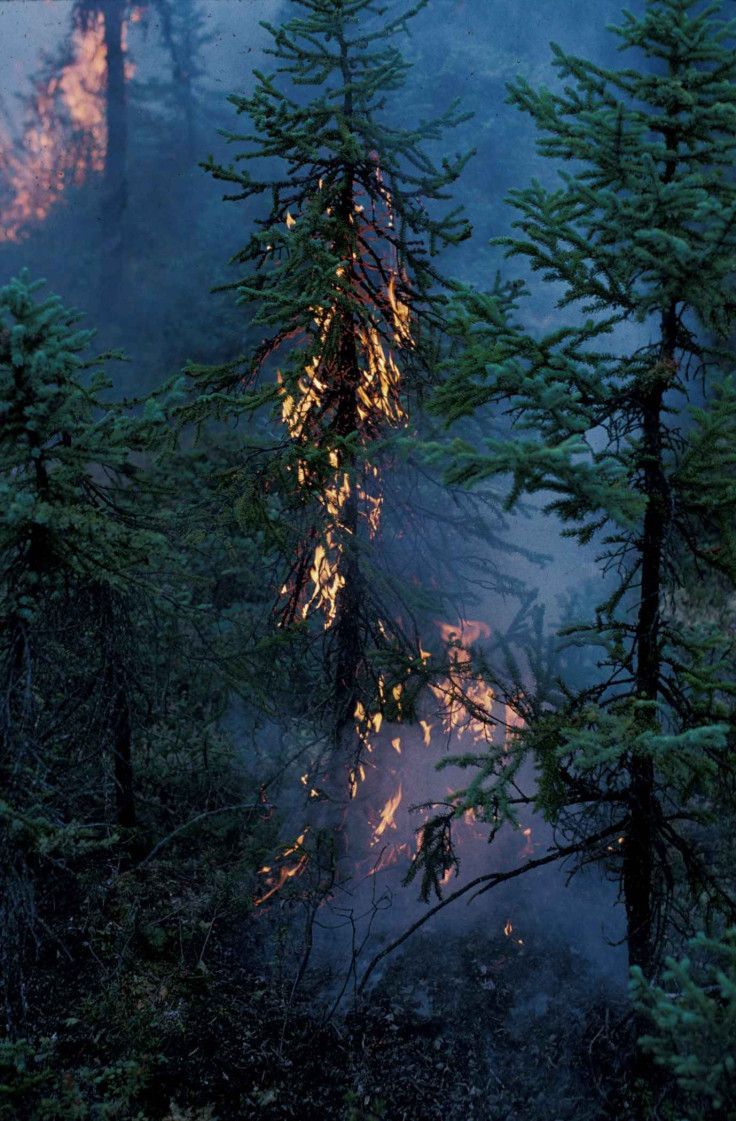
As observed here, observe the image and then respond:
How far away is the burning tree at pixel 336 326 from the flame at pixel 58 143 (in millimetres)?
24384

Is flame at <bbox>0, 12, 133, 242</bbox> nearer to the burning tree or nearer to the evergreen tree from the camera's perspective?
the burning tree

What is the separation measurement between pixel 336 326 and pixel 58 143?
27.7m

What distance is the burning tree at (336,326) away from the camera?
771cm

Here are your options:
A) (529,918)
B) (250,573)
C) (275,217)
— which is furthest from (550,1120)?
(250,573)

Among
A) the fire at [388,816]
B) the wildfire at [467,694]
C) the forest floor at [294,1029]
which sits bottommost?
the forest floor at [294,1029]

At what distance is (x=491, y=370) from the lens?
4.76 m

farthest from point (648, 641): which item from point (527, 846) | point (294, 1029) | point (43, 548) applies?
point (527, 846)

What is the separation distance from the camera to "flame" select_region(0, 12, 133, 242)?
29219 millimetres

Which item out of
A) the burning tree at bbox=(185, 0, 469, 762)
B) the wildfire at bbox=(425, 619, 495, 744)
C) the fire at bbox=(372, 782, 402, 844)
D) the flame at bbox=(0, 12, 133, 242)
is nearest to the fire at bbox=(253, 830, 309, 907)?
the fire at bbox=(372, 782, 402, 844)

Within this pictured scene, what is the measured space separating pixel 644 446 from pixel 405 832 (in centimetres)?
687

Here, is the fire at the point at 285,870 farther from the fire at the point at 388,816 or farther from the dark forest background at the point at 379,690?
the fire at the point at 388,816

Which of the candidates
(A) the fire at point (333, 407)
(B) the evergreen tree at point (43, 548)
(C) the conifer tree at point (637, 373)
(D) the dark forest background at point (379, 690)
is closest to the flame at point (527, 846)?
(D) the dark forest background at point (379, 690)

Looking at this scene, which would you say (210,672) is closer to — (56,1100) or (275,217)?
(56,1100)

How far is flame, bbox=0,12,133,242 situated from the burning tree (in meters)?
24.4
